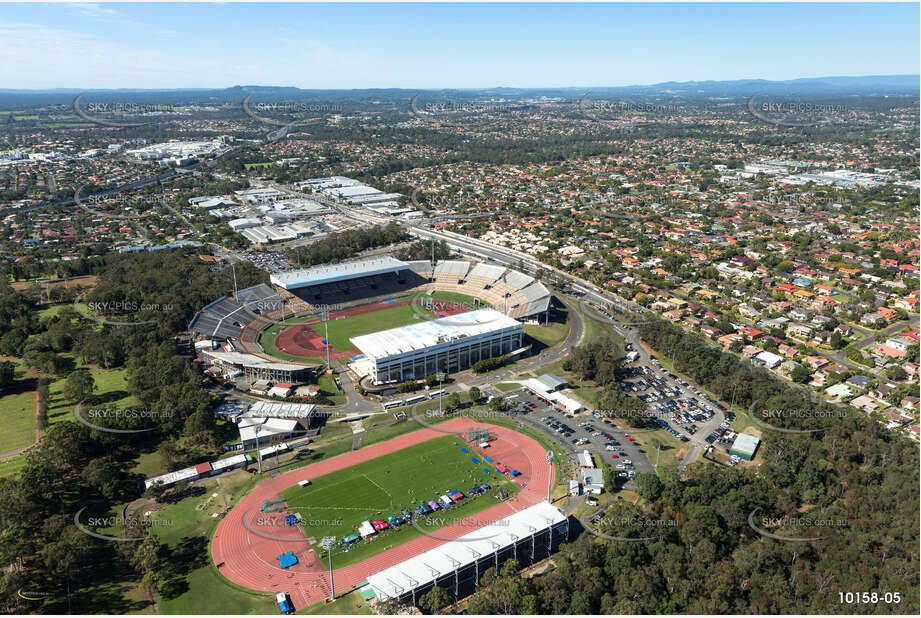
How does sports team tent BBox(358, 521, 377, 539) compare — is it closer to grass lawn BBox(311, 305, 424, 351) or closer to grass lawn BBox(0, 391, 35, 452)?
grass lawn BBox(311, 305, 424, 351)

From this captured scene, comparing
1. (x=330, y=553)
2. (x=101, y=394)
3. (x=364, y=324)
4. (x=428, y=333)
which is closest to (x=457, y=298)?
(x=364, y=324)

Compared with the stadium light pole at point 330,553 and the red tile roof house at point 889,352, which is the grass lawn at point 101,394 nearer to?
the stadium light pole at point 330,553

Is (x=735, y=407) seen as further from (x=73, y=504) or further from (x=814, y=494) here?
(x=73, y=504)

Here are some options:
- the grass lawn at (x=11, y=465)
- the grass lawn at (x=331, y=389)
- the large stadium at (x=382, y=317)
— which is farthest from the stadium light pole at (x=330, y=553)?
the grass lawn at (x=11, y=465)

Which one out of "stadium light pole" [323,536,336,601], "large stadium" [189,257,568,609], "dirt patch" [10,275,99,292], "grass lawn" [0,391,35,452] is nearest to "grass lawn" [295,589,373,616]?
"stadium light pole" [323,536,336,601]

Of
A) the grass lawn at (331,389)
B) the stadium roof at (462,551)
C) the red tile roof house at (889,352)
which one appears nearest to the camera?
the stadium roof at (462,551)

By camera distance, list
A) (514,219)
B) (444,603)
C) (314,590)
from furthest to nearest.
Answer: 1. (514,219)
2. (314,590)
3. (444,603)

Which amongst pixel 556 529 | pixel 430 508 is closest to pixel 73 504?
pixel 430 508
